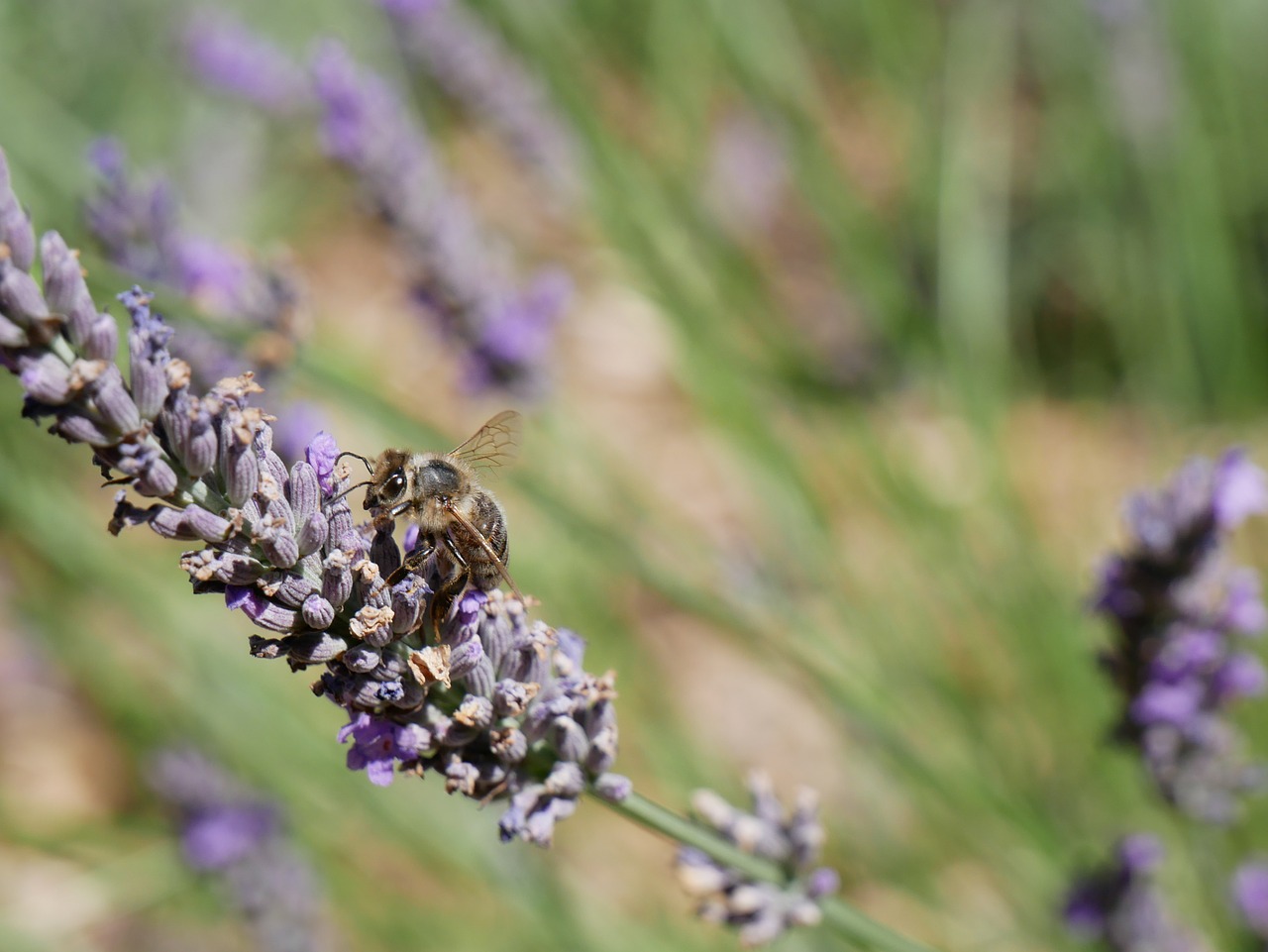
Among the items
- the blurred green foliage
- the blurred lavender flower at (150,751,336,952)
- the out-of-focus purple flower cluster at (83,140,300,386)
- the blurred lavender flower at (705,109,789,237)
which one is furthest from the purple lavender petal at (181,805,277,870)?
the blurred lavender flower at (705,109,789,237)

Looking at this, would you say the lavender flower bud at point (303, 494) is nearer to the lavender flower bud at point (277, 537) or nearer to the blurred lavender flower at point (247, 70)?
the lavender flower bud at point (277, 537)

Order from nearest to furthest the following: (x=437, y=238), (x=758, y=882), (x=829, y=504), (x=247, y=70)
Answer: (x=758, y=882), (x=437, y=238), (x=247, y=70), (x=829, y=504)

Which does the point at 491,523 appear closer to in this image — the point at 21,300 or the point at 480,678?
the point at 480,678

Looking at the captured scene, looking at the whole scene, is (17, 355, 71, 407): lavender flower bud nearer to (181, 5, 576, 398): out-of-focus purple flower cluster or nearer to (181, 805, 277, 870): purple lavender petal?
(181, 5, 576, 398): out-of-focus purple flower cluster

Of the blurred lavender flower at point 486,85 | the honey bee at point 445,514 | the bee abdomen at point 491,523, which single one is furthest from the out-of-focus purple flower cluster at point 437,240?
the bee abdomen at point 491,523

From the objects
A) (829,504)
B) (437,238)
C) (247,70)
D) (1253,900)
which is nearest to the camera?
(1253,900)

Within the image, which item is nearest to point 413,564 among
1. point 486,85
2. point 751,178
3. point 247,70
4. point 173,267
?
point 173,267

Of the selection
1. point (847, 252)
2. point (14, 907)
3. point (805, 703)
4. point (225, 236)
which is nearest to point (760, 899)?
point (847, 252)
